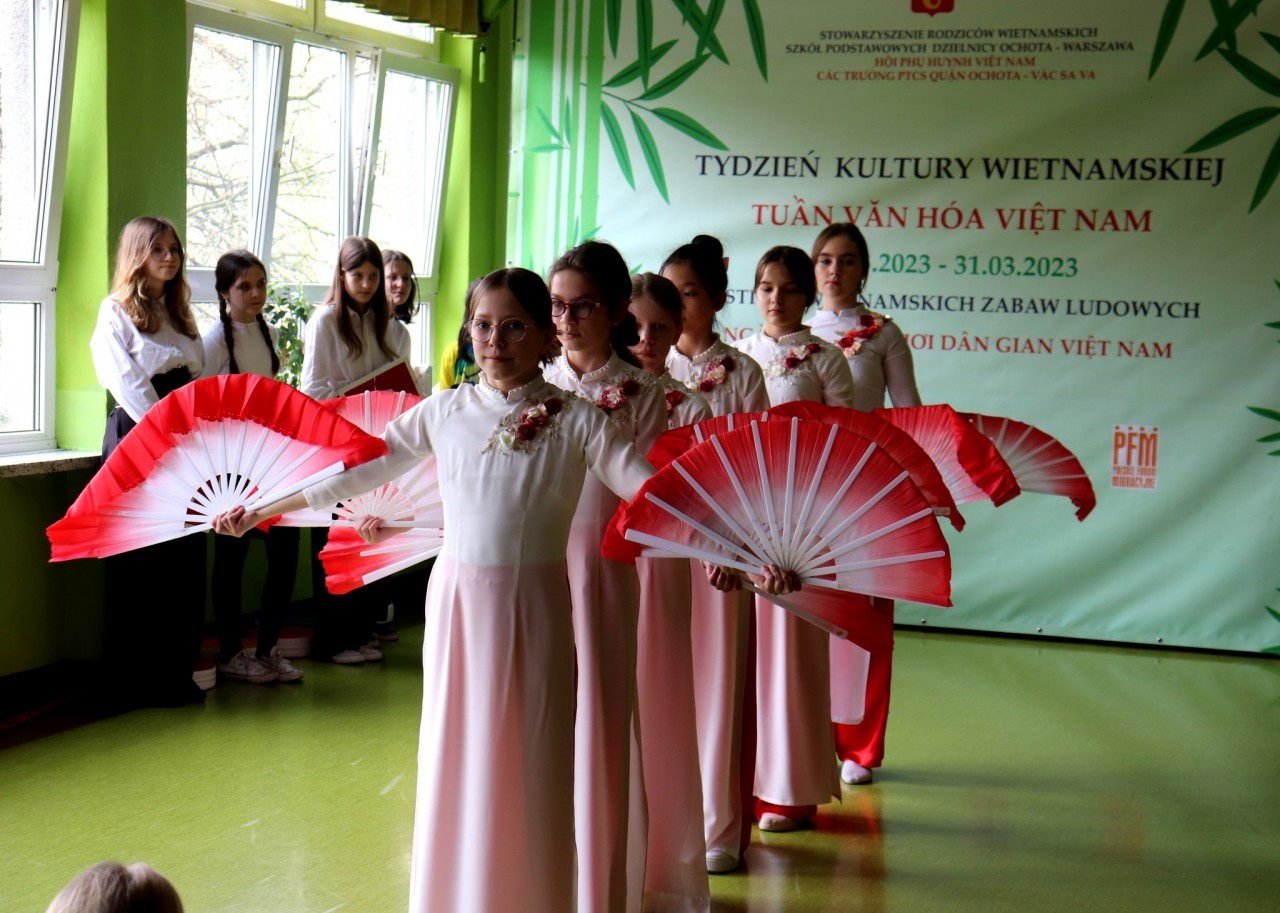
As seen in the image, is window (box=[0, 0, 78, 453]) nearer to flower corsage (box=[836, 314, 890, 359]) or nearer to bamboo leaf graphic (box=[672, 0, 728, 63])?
flower corsage (box=[836, 314, 890, 359])

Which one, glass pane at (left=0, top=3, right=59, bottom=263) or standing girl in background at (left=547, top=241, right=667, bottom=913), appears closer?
standing girl in background at (left=547, top=241, right=667, bottom=913)

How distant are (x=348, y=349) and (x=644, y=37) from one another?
2.34 metres

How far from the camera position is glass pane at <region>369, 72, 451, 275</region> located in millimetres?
6723

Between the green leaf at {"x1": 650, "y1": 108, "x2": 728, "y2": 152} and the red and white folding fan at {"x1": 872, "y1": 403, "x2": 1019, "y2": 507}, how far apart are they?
3.33 meters

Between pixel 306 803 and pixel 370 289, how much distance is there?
7.31 feet

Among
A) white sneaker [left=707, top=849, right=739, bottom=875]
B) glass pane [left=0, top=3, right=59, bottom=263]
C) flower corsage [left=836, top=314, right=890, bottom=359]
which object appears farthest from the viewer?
glass pane [left=0, top=3, right=59, bottom=263]

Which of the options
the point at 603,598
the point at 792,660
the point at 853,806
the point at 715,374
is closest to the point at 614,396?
the point at 603,598

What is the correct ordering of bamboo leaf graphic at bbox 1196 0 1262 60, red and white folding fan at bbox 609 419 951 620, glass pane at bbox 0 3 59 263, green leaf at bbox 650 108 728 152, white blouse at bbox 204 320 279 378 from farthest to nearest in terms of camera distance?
green leaf at bbox 650 108 728 152 < bamboo leaf graphic at bbox 1196 0 1262 60 < white blouse at bbox 204 320 279 378 < glass pane at bbox 0 3 59 263 < red and white folding fan at bbox 609 419 951 620

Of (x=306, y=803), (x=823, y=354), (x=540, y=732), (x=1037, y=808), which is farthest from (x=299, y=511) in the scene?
(x=1037, y=808)

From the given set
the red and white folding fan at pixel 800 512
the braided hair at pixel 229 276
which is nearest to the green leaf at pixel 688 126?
the braided hair at pixel 229 276

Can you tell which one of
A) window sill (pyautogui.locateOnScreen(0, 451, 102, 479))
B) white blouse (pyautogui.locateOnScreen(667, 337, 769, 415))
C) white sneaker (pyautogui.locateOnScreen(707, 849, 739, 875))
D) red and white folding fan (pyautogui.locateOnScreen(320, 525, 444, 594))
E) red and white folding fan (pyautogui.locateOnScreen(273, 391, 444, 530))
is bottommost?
white sneaker (pyautogui.locateOnScreen(707, 849, 739, 875))

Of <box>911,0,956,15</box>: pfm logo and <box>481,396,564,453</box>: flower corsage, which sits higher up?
<box>911,0,956,15</box>: pfm logo

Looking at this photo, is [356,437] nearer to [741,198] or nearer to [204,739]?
[204,739]

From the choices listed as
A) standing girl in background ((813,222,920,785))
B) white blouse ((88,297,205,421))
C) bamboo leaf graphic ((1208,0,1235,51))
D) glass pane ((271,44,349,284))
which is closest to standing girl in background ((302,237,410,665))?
white blouse ((88,297,205,421))
